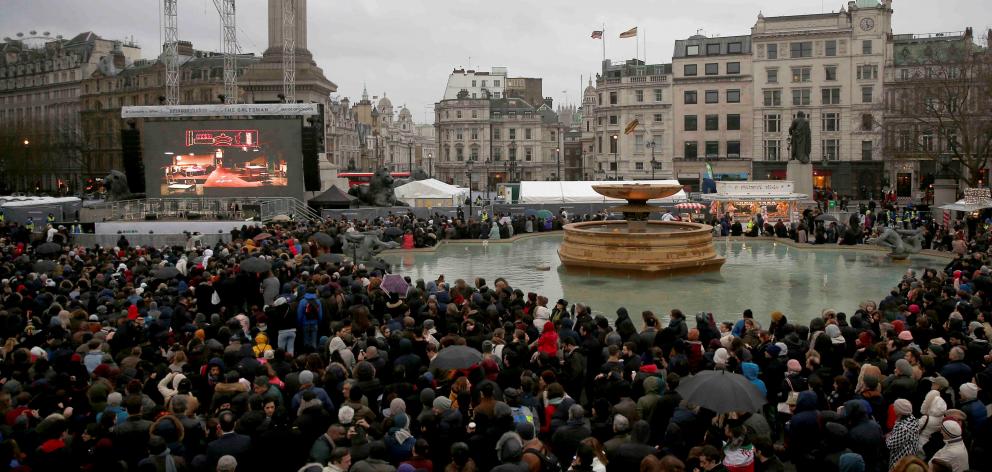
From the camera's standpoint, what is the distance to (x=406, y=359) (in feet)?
32.1

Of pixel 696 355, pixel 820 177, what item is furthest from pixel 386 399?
pixel 820 177

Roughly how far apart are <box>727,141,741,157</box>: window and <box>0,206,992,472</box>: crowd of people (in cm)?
5707

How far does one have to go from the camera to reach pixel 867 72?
64.0m

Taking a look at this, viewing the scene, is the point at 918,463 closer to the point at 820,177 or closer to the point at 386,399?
the point at 386,399

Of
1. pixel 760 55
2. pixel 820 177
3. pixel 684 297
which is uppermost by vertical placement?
pixel 760 55

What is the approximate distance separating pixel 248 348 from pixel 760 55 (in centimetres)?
6350

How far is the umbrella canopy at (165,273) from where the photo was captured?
54.5 ft

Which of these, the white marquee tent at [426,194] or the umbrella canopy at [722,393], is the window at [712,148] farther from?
the umbrella canopy at [722,393]

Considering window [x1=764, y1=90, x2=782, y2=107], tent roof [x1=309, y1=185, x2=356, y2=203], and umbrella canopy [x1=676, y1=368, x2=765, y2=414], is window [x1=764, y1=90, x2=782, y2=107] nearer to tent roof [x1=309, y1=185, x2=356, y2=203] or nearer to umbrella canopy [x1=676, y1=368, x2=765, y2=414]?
tent roof [x1=309, y1=185, x2=356, y2=203]

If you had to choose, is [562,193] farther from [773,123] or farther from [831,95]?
[831,95]

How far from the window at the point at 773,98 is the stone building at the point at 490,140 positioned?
37.0 meters

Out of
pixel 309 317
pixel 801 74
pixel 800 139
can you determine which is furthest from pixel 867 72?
pixel 309 317

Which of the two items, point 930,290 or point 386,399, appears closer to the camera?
point 386,399

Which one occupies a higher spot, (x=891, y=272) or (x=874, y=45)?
(x=874, y=45)
